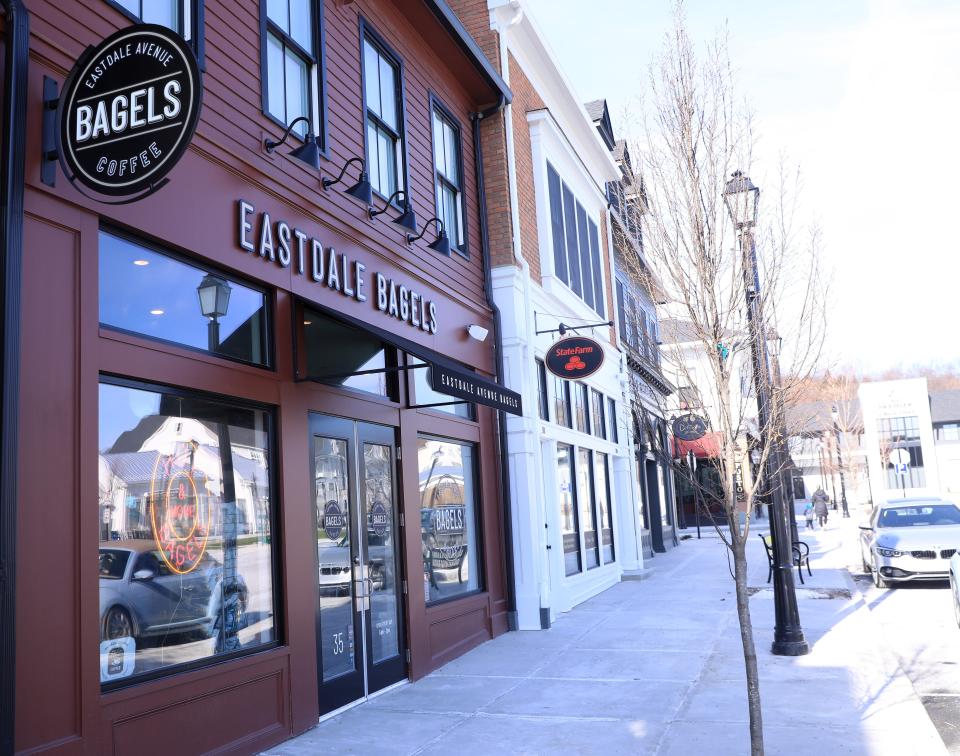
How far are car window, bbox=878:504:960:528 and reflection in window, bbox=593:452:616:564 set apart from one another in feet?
15.7

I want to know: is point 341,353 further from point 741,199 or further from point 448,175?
point 448,175

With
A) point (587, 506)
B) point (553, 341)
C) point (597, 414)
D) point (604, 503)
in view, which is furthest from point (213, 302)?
point (604, 503)

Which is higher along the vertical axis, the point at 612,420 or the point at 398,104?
the point at 398,104

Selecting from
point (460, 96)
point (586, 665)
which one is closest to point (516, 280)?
point (460, 96)

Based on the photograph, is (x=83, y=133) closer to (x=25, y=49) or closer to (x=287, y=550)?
(x=25, y=49)

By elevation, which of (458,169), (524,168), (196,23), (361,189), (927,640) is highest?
(524,168)

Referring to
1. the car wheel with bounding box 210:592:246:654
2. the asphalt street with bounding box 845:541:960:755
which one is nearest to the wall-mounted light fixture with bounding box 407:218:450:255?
the car wheel with bounding box 210:592:246:654

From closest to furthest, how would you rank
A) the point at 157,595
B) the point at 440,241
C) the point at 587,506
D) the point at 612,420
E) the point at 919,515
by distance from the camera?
the point at 157,595, the point at 440,241, the point at 919,515, the point at 587,506, the point at 612,420

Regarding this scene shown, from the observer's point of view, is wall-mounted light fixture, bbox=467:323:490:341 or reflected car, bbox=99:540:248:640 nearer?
reflected car, bbox=99:540:248:640

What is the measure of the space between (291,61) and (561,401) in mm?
7831

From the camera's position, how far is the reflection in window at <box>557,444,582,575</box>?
13.7 m

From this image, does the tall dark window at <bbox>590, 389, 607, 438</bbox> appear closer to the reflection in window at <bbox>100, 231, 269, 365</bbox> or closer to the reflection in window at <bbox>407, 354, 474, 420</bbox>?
the reflection in window at <bbox>407, 354, 474, 420</bbox>

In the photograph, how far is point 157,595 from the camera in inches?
218

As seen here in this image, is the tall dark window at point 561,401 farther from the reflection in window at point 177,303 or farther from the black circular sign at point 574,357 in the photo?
the reflection in window at point 177,303
